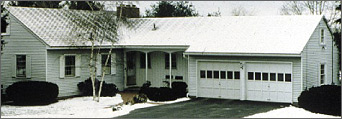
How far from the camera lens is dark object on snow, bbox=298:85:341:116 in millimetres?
19672

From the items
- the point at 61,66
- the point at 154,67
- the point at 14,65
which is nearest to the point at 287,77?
the point at 154,67

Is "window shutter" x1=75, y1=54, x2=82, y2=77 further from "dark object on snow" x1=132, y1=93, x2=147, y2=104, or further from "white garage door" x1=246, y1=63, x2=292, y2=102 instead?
"white garage door" x1=246, y1=63, x2=292, y2=102

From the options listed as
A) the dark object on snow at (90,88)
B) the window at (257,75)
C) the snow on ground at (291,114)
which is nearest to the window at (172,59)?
the dark object on snow at (90,88)

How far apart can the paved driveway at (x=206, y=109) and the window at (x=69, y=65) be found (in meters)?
6.57

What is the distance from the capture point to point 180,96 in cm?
2692

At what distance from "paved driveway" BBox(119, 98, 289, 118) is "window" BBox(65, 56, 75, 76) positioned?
6.57 meters

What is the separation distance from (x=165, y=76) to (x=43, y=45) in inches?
301

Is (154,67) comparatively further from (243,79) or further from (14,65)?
(14,65)

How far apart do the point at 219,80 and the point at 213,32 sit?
3162mm

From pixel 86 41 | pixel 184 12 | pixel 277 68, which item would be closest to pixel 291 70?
pixel 277 68

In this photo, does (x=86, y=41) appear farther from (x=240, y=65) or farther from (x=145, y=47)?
(x=240, y=65)

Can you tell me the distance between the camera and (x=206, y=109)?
72.7 feet

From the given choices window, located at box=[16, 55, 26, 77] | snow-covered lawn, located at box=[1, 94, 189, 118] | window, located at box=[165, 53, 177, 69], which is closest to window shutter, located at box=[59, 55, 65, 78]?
snow-covered lawn, located at box=[1, 94, 189, 118]

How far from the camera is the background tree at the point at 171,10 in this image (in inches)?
2200
